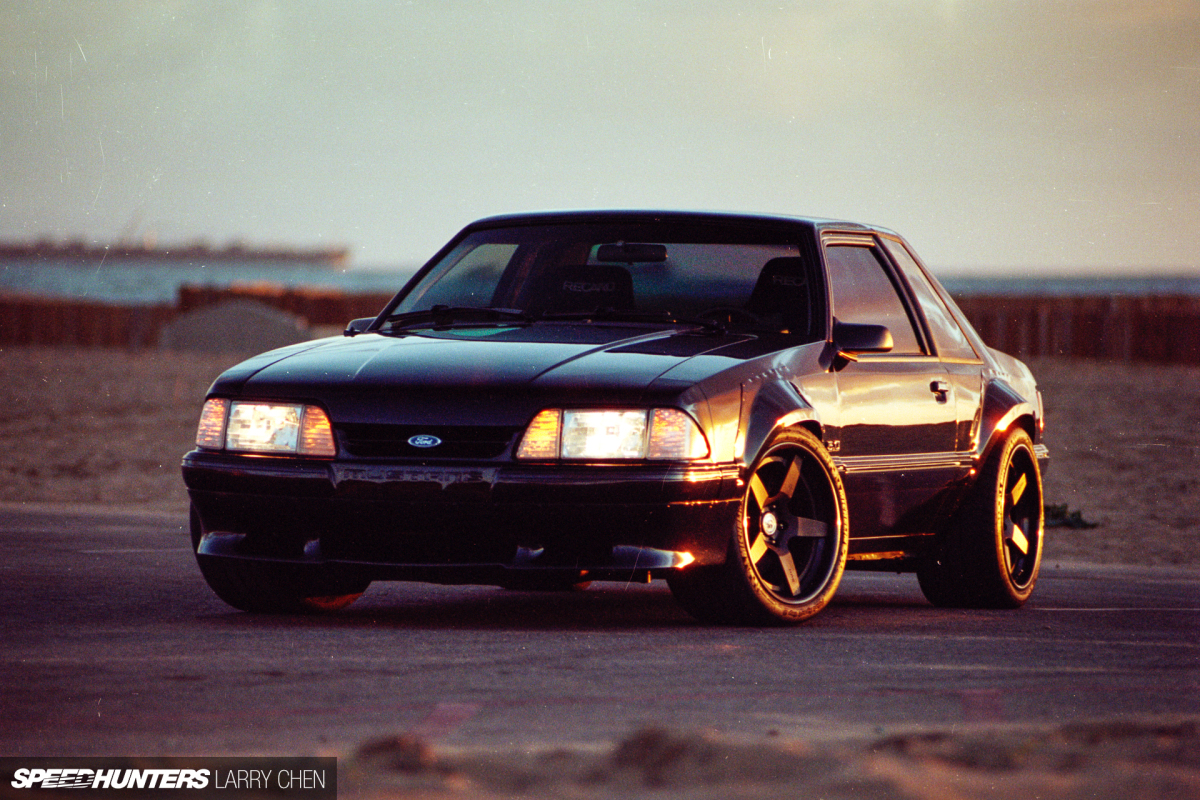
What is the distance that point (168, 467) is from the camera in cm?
1838

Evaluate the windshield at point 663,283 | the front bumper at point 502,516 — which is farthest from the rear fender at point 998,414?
the front bumper at point 502,516

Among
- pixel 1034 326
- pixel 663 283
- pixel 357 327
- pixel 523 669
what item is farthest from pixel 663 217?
pixel 1034 326

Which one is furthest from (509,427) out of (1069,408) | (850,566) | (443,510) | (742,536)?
(1069,408)

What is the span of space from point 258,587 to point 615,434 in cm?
162

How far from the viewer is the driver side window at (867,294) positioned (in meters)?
7.62

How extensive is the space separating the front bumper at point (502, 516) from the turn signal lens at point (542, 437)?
0.15 feet

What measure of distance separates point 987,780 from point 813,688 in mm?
1289

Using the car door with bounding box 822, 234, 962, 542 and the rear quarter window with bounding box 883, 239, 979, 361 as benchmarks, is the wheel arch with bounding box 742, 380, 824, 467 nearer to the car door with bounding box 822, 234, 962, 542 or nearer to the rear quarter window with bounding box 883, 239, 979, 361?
the car door with bounding box 822, 234, 962, 542

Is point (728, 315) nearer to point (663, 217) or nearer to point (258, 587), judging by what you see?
point (663, 217)

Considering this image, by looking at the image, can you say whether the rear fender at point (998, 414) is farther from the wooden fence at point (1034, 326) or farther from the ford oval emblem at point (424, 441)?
the wooden fence at point (1034, 326)

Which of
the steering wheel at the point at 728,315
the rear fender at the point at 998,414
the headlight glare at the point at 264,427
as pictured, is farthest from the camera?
the rear fender at the point at 998,414

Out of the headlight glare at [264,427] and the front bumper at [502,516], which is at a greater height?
the headlight glare at [264,427]

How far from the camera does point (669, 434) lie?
6.23 meters

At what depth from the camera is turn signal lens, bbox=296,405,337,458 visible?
6.38m
